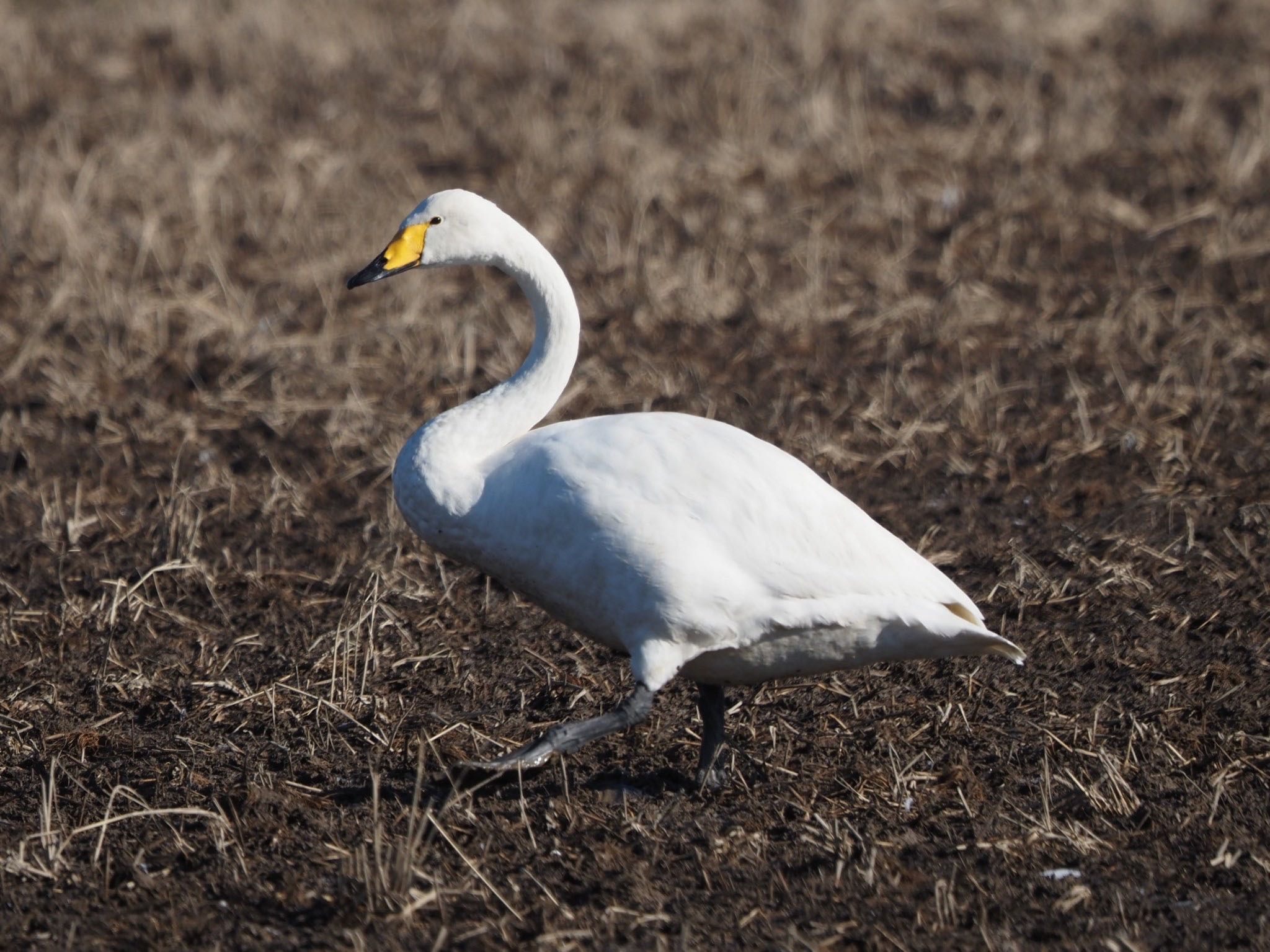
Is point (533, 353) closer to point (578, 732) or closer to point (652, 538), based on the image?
point (652, 538)

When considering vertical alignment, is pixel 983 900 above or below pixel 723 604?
below

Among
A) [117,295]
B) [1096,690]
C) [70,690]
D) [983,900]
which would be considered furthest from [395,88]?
[983,900]

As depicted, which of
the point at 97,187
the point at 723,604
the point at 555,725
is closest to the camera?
the point at 723,604

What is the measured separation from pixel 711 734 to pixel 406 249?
156 cm

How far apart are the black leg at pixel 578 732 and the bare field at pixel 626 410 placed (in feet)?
0.46

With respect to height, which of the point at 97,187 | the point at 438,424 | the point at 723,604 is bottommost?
the point at 97,187

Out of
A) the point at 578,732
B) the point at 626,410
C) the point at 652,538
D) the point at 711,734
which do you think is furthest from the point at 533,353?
the point at 626,410

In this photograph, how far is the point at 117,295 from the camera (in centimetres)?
780

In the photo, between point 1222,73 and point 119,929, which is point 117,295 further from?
point 1222,73

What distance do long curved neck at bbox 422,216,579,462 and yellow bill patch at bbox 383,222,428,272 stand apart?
0.19 meters

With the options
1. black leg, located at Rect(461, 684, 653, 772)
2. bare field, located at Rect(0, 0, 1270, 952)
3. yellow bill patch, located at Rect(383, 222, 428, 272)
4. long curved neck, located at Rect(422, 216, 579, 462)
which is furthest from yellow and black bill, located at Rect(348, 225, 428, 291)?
black leg, located at Rect(461, 684, 653, 772)

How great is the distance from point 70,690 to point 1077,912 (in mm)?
3030

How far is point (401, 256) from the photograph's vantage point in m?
4.41

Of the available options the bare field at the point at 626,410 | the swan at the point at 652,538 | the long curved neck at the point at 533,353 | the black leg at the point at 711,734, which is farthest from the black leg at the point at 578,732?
the long curved neck at the point at 533,353
